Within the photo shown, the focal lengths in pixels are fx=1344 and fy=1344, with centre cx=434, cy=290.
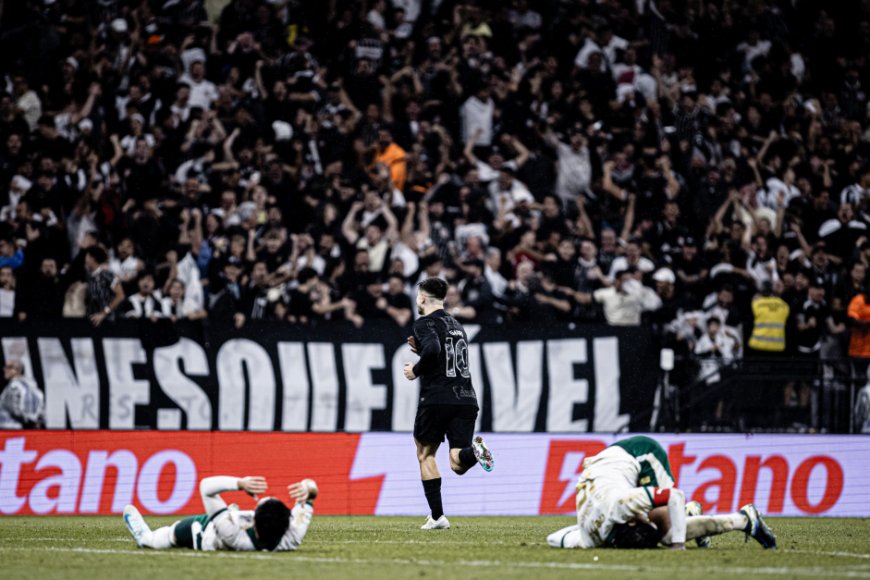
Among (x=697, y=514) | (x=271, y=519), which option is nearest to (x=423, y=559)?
(x=271, y=519)

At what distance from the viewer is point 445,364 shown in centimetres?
1241

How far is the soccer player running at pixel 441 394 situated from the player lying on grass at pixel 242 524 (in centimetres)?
283

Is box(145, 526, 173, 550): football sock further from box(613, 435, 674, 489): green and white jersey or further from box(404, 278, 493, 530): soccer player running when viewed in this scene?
box(613, 435, 674, 489): green and white jersey

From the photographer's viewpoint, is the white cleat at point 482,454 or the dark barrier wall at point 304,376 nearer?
the white cleat at point 482,454

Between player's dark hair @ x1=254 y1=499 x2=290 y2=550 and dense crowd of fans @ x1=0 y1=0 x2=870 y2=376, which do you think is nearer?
player's dark hair @ x1=254 y1=499 x2=290 y2=550

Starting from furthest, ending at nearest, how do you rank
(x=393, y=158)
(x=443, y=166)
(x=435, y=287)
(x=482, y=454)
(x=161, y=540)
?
(x=443, y=166)
(x=393, y=158)
(x=435, y=287)
(x=482, y=454)
(x=161, y=540)

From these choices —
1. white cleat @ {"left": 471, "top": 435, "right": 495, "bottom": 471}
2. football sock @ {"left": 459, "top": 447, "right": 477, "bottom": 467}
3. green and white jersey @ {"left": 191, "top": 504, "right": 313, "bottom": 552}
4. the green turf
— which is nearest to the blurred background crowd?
football sock @ {"left": 459, "top": 447, "right": 477, "bottom": 467}

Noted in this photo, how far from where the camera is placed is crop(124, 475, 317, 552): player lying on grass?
30.6 ft

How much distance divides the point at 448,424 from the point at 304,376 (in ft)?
20.2

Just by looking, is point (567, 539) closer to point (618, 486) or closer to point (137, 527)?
point (618, 486)

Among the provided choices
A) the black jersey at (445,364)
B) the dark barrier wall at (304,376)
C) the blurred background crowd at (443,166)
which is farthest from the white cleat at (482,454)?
the blurred background crowd at (443,166)

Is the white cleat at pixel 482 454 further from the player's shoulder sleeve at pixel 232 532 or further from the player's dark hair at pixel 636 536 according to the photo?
the player's shoulder sleeve at pixel 232 532

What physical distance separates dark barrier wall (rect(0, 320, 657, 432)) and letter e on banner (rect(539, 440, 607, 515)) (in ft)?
2.14

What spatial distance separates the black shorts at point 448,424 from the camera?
40.7 ft
